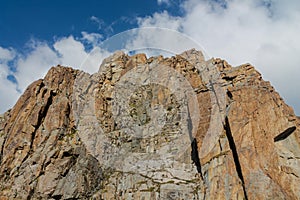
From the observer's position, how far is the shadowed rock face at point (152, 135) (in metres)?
65.2

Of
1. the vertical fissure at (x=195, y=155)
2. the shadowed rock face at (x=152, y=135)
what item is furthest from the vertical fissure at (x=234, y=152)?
the vertical fissure at (x=195, y=155)

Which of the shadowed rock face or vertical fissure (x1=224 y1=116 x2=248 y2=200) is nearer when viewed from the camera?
vertical fissure (x1=224 y1=116 x2=248 y2=200)

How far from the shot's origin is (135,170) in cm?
8075

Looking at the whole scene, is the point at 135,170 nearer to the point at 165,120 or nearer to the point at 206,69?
the point at 165,120

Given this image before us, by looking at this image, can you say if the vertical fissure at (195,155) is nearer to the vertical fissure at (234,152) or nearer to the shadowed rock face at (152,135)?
the shadowed rock face at (152,135)

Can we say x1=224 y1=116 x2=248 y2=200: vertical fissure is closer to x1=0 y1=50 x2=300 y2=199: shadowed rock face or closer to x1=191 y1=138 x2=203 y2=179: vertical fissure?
x1=0 y1=50 x2=300 y2=199: shadowed rock face

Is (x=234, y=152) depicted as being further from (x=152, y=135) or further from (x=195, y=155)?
(x=152, y=135)

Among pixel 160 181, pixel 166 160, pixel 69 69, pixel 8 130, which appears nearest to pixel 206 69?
pixel 166 160

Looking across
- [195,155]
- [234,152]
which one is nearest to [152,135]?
[195,155]

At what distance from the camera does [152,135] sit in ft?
296

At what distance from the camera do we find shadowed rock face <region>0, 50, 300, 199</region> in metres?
65.2

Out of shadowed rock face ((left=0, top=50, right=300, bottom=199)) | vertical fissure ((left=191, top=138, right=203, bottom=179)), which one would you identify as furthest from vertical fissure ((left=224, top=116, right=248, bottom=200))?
vertical fissure ((left=191, top=138, right=203, bottom=179))

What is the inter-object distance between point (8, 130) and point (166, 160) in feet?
155

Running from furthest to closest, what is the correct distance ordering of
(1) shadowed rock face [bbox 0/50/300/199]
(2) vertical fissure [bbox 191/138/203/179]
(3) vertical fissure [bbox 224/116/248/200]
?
(2) vertical fissure [bbox 191/138/203/179], (1) shadowed rock face [bbox 0/50/300/199], (3) vertical fissure [bbox 224/116/248/200]
